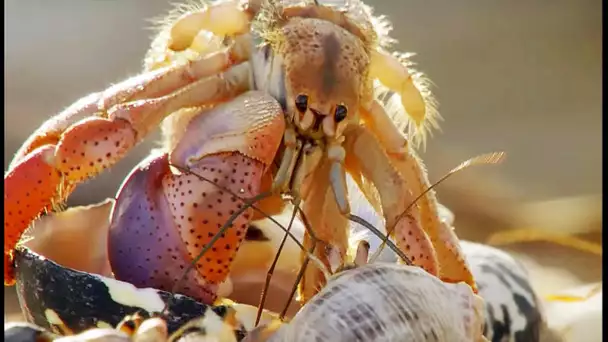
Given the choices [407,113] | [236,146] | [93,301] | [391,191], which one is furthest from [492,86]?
[93,301]

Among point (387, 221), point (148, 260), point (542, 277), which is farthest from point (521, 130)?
point (148, 260)

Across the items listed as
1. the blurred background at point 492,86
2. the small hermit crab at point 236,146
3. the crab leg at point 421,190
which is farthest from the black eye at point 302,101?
the blurred background at point 492,86

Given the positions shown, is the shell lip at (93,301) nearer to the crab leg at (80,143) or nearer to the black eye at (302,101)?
the crab leg at (80,143)

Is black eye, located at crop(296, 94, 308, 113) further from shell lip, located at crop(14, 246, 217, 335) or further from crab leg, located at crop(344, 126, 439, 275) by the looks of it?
shell lip, located at crop(14, 246, 217, 335)

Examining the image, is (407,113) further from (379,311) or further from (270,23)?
(379,311)

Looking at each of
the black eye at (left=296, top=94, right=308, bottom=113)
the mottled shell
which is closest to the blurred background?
the black eye at (left=296, top=94, right=308, bottom=113)

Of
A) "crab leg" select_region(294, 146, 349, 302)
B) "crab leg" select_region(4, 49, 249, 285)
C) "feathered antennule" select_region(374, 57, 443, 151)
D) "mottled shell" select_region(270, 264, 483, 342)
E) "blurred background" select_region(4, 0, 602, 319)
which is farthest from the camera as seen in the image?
"blurred background" select_region(4, 0, 602, 319)
